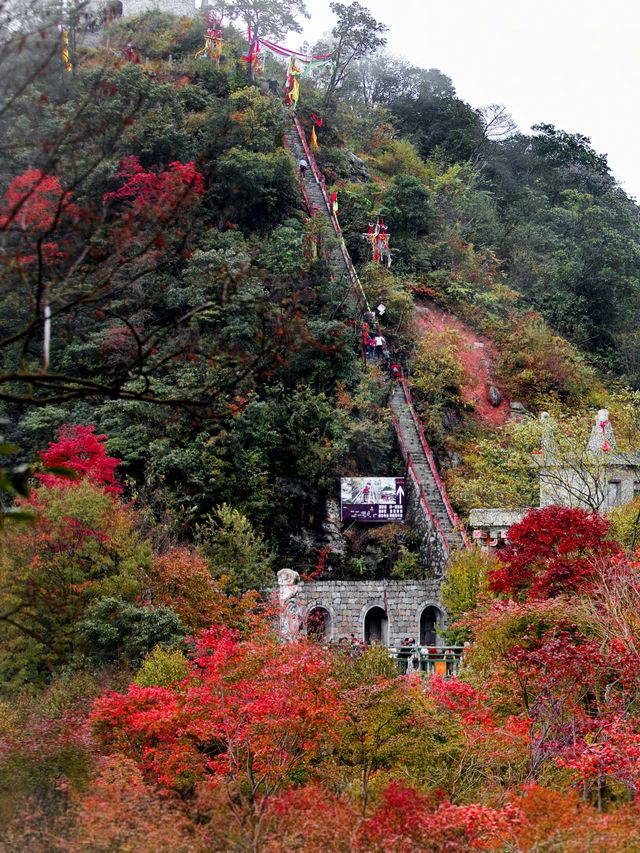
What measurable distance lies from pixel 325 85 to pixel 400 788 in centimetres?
4820

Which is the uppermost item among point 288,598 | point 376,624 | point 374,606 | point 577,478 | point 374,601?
point 577,478

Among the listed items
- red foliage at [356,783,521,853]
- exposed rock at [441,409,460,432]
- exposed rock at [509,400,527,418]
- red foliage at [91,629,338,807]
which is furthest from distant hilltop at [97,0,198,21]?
red foliage at [356,783,521,853]

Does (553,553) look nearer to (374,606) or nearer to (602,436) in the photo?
(602,436)

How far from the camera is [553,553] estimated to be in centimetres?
1938

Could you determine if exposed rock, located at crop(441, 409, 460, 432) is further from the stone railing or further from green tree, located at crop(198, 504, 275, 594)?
the stone railing

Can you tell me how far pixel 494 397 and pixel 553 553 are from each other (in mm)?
18453

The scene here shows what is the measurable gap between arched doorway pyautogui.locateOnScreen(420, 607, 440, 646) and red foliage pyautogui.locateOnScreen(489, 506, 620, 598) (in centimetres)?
847

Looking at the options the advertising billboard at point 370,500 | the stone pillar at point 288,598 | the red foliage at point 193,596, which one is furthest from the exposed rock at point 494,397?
the red foliage at point 193,596

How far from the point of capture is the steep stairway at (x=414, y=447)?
29766 millimetres

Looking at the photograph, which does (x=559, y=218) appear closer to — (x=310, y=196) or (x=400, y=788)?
(x=310, y=196)

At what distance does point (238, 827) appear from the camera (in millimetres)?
12305

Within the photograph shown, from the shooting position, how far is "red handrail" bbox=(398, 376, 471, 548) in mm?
28958

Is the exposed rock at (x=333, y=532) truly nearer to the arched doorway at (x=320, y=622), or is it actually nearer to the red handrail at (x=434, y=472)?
the arched doorway at (x=320, y=622)

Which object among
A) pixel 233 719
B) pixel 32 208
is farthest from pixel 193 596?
pixel 32 208
